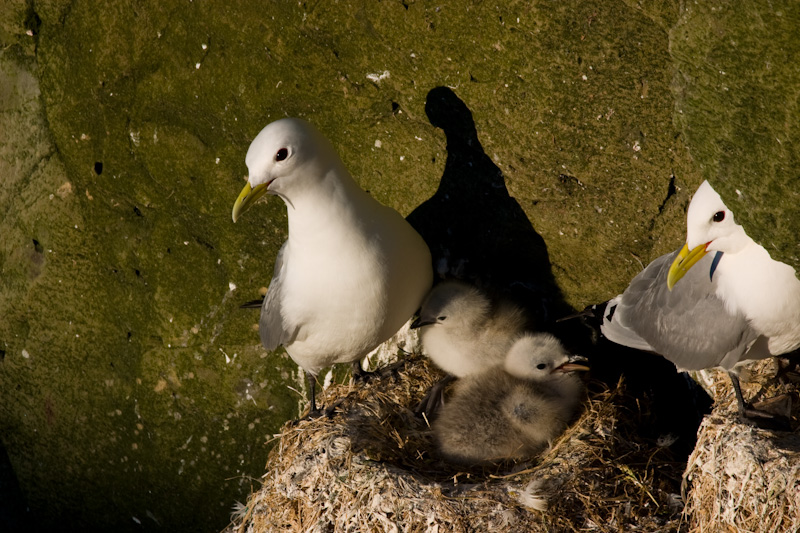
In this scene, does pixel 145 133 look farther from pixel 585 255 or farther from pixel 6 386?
pixel 585 255

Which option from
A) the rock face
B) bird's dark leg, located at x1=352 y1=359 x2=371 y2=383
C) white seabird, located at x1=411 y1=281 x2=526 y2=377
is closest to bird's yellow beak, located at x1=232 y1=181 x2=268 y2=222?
the rock face

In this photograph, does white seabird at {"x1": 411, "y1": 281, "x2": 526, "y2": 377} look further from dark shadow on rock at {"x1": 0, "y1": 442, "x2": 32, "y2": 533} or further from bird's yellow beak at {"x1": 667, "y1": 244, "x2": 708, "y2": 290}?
dark shadow on rock at {"x1": 0, "y1": 442, "x2": 32, "y2": 533}

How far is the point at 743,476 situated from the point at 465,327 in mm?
1128

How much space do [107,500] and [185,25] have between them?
7.67 feet

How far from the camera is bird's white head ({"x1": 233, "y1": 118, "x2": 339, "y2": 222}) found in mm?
2480

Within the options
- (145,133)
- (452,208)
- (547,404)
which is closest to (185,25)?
(145,133)

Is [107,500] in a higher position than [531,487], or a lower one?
lower

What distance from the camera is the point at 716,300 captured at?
2.27 meters

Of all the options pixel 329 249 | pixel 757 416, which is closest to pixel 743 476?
pixel 757 416

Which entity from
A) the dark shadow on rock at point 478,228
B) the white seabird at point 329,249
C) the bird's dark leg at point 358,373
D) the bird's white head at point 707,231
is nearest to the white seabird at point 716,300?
the bird's white head at point 707,231

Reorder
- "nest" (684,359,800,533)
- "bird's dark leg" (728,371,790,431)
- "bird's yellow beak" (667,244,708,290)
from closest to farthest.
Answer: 1. "nest" (684,359,800,533)
2. "bird's yellow beak" (667,244,708,290)
3. "bird's dark leg" (728,371,790,431)

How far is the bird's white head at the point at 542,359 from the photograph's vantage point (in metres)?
2.87

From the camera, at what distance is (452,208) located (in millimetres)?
3037

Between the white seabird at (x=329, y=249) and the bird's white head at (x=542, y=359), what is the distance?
46 cm
